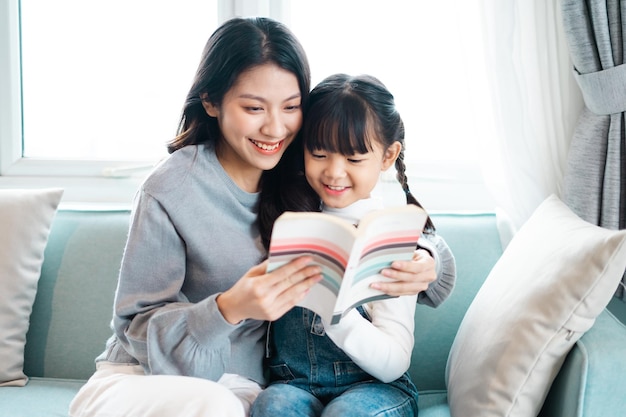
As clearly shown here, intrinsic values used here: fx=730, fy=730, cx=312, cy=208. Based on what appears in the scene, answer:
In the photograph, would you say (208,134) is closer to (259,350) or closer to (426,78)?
(259,350)

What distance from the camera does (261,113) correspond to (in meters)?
1.45

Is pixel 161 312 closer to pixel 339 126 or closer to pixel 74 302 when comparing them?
pixel 339 126

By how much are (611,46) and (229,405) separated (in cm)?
134

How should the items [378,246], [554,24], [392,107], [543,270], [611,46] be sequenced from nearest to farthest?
[378,246], [543,270], [392,107], [611,46], [554,24]

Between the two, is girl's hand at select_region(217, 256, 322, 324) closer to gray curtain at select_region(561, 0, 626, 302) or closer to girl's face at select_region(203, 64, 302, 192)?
girl's face at select_region(203, 64, 302, 192)

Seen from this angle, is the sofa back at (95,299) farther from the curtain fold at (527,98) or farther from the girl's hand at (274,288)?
the girl's hand at (274,288)

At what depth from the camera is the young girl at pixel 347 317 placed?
1405mm

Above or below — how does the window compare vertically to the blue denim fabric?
above

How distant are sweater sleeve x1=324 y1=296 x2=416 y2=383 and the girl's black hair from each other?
28 centimetres

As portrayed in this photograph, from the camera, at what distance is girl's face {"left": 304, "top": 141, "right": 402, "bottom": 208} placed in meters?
1.47

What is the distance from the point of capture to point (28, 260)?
1916mm

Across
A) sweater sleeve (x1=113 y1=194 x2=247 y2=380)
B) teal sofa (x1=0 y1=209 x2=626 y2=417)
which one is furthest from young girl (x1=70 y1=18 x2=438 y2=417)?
teal sofa (x1=0 y1=209 x2=626 y2=417)

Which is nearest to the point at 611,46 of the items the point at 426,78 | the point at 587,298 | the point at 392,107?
the point at 426,78

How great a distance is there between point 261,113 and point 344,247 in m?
0.44
